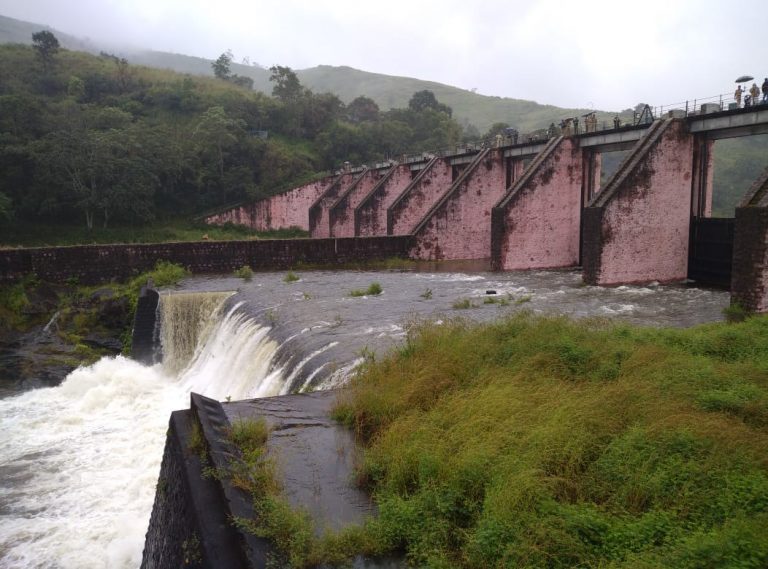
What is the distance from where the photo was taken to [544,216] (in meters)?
19.4

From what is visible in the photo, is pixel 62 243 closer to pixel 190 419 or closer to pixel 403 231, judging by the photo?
pixel 403 231

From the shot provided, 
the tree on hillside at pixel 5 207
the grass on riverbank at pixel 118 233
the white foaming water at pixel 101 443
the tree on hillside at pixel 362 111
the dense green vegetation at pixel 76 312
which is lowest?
the white foaming water at pixel 101 443

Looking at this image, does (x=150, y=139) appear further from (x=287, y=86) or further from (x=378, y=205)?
(x=287, y=86)

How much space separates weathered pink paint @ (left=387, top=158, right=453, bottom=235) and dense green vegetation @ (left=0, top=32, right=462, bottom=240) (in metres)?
15.4

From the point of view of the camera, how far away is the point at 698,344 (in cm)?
678

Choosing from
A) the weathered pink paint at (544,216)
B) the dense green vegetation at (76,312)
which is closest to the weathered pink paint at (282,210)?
the dense green vegetation at (76,312)

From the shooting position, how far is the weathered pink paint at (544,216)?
18.9 meters

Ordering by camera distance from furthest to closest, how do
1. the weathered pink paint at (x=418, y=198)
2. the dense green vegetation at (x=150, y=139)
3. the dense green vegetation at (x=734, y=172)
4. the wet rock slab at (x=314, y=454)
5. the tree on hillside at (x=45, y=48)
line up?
the tree on hillside at (x=45, y=48) → the dense green vegetation at (x=734, y=172) → the dense green vegetation at (x=150, y=139) → the weathered pink paint at (x=418, y=198) → the wet rock slab at (x=314, y=454)

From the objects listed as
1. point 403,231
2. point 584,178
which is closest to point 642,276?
point 584,178

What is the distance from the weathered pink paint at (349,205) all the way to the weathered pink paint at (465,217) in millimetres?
9290

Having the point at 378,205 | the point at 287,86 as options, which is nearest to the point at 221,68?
the point at 287,86

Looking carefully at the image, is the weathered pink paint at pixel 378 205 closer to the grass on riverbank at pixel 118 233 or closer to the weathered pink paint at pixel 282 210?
the grass on riverbank at pixel 118 233

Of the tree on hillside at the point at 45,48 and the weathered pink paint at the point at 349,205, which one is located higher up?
the tree on hillside at the point at 45,48

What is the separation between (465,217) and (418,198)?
11.7ft
